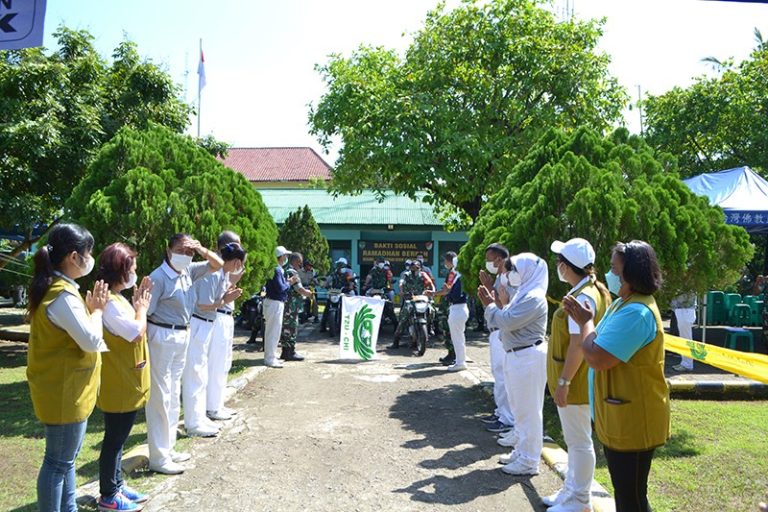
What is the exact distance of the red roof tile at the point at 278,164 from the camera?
4316 cm

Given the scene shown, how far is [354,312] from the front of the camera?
11.1m

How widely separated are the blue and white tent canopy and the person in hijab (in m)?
8.03

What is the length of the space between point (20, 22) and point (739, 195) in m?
13.2

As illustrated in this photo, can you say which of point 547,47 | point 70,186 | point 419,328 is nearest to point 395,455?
point 419,328

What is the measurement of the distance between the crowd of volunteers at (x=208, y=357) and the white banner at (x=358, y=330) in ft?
15.4

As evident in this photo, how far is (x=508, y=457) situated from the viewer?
17.6ft

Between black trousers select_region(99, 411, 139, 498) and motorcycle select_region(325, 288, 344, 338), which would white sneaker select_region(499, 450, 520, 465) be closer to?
black trousers select_region(99, 411, 139, 498)

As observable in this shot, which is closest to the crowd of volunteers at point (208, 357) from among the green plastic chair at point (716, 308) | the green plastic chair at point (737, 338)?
the green plastic chair at point (737, 338)

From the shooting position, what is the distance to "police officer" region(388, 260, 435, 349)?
40.8ft

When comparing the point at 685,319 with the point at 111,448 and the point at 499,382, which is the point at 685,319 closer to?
the point at 499,382

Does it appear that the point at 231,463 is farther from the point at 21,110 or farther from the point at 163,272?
the point at 21,110

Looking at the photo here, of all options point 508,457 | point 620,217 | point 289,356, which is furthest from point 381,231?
point 508,457

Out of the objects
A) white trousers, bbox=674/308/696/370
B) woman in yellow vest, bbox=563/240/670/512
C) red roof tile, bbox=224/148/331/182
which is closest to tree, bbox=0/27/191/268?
woman in yellow vest, bbox=563/240/670/512

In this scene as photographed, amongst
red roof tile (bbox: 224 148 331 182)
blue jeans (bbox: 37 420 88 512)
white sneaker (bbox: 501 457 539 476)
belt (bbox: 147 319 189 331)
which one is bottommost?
white sneaker (bbox: 501 457 539 476)
